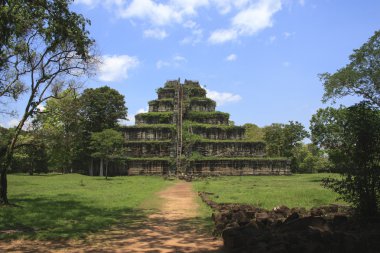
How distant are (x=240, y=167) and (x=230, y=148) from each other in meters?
2.90

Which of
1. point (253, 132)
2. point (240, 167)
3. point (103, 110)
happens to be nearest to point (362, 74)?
point (240, 167)

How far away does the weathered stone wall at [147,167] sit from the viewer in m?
41.0

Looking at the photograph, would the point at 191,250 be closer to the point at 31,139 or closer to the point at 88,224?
the point at 88,224

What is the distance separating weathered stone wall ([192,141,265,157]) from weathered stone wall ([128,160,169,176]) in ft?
14.8

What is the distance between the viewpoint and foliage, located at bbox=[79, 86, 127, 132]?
148ft

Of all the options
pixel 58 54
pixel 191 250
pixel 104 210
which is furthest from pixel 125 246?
pixel 58 54

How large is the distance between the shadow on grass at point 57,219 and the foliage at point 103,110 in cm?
3063

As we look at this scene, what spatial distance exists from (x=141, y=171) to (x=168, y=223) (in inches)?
1220

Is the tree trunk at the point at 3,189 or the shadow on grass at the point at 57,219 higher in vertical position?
the tree trunk at the point at 3,189

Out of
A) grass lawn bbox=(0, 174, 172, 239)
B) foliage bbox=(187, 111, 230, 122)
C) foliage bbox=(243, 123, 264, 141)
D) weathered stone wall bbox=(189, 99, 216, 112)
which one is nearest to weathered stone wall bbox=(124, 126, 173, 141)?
foliage bbox=(187, 111, 230, 122)


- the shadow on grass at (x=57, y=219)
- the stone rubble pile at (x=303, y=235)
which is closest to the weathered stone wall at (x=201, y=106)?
the shadow on grass at (x=57, y=219)

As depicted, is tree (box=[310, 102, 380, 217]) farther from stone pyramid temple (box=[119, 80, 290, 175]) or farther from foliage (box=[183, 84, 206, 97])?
foliage (box=[183, 84, 206, 97])

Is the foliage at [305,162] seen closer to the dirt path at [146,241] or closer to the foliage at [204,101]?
the foliage at [204,101]

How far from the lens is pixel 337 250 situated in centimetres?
603
